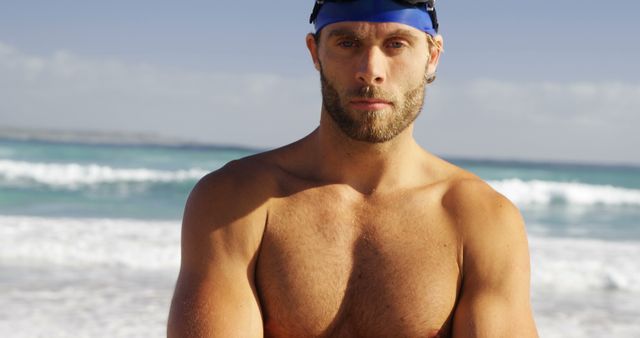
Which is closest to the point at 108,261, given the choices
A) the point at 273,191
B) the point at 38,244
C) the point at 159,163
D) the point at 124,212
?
the point at 38,244

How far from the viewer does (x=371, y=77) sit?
2.20 metres

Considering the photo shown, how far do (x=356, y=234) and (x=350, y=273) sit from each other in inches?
4.3

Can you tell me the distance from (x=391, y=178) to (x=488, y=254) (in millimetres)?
334

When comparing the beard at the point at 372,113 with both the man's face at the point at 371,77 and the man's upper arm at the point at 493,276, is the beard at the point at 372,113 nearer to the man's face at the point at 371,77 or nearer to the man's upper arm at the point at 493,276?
the man's face at the point at 371,77

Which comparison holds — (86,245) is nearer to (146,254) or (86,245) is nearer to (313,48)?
(146,254)

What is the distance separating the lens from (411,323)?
2.30m

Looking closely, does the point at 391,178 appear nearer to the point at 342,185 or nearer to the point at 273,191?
the point at 342,185

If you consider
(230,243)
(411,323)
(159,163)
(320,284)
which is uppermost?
A: (230,243)

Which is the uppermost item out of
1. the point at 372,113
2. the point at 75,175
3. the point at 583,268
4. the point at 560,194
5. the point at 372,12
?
the point at 372,12

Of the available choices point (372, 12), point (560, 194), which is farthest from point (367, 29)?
point (560, 194)

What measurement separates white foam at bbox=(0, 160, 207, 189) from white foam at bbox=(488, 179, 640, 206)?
27.6 ft

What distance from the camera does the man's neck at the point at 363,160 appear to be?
7.76ft

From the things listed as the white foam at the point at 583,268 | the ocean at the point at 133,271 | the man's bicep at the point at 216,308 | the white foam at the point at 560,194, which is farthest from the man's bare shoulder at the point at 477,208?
the white foam at the point at 560,194

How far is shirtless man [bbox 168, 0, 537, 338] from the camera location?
87.5 inches
